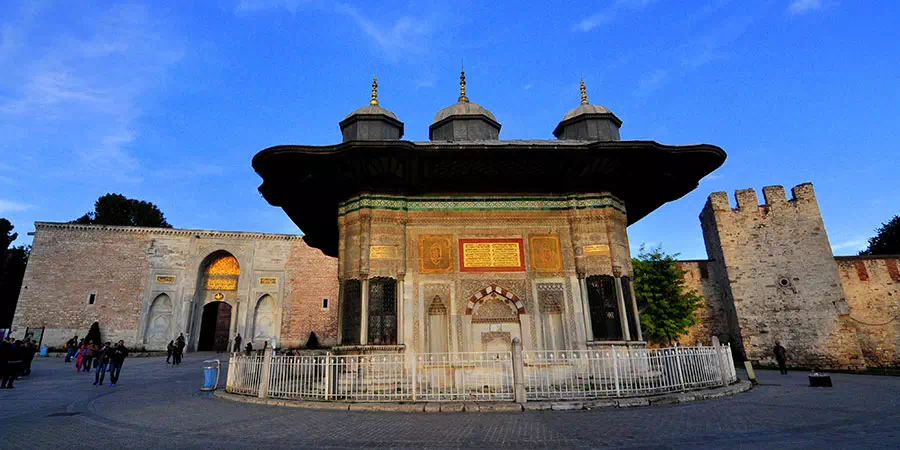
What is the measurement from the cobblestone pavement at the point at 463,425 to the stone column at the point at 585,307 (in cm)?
263

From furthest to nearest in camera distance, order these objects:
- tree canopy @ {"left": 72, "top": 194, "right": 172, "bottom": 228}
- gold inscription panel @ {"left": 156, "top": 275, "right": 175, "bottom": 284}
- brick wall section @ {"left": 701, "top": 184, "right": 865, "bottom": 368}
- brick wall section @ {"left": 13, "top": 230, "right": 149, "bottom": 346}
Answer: tree canopy @ {"left": 72, "top": 194, "right": 172, "bottom": 228}
gold inscription panel @ {"left": 156, "top": 275, "right": 175, "bottom": 284}
brick wall section @ {"left": 13, "top": 230, "right": 149, "bottom": 346}
brick wall section @ {"left": 701, "top": 184, "right": 865, "bottom": 368}

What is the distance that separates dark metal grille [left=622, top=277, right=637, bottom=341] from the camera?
912 cm

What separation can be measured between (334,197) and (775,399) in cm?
968

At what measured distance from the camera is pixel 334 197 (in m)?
10.7

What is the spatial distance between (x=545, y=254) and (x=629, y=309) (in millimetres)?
2159

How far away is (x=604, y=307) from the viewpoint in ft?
30.1

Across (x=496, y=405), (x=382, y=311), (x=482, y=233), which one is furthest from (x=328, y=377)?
(x=482, y=233)

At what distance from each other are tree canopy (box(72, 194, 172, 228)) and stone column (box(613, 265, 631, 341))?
3339cm

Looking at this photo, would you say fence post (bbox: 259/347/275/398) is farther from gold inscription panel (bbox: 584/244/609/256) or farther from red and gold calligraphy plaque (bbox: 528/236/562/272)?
gold inscription panel (bbox: 584/244/609/256)

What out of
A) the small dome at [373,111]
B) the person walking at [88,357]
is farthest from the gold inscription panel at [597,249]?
the person walking at [88,357]

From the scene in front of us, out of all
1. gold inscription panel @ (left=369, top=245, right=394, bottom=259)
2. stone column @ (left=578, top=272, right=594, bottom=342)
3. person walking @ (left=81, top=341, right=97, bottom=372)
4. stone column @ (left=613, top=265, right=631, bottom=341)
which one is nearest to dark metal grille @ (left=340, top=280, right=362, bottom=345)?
gold inscription panel @ (left=369, top=245, right=394, bottom=259)

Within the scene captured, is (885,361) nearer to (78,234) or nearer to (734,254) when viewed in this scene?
(734,254)

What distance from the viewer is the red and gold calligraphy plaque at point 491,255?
378 inches

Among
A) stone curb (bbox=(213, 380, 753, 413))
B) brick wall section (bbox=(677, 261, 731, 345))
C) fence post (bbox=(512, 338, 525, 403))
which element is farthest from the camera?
brick wall section (bbox=(677, 261, 731, 345))
